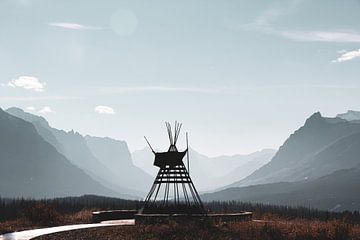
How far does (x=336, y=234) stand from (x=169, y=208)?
11.1 m

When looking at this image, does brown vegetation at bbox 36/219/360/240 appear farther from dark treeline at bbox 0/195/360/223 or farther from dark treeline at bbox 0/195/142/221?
dark treeline at bbox 0/195/142/221

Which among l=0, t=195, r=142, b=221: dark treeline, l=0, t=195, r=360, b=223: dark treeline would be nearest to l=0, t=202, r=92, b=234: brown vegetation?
l=0, t=195, r=360, b=223: dark treeline

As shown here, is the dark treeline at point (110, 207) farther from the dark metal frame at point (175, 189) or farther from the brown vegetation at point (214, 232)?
the brown vegetation at point (214, 232)

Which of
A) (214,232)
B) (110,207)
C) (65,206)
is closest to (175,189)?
(214,232)

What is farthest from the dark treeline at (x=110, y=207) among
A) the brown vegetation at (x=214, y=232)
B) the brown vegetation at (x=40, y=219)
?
the brown vegetation at (x=214, y=232)

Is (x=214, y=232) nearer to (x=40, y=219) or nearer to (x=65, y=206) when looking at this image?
(x=40, y=219)

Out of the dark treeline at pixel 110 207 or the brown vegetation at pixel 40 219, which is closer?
the brown vegetation at pixel 40 219

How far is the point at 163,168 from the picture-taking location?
34469 millimetres

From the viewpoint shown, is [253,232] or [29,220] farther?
[29,220]

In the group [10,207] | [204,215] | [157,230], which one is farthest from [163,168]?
[10,207]

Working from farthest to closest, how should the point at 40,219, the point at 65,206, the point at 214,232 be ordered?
the point at 65,206 < the point at 40,219 < the point at 214,232

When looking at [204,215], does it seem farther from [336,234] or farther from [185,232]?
[336,234]

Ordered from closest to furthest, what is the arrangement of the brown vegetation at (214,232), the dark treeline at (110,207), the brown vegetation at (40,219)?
the brown vegetation at (214,232)
the brown vegetation at (40,219)
the dark treeline at (110,207)

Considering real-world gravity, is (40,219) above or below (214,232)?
above
